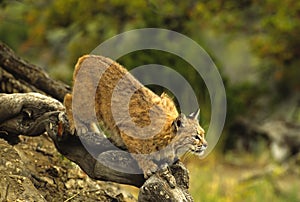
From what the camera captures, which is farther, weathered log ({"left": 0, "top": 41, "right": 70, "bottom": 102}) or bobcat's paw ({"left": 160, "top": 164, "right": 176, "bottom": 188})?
weathered log ({"left": 0, "top": 41, "right": 70, "bottom": 102})

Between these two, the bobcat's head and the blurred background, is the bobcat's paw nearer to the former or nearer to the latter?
the bobcat's head

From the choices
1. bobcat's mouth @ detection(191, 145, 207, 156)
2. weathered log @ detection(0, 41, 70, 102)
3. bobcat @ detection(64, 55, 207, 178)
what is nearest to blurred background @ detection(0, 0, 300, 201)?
weathered log @ detection(0, 41, 70, 102)

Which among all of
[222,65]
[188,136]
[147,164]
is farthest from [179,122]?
[222,65]

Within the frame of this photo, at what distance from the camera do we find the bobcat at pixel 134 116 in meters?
5.59

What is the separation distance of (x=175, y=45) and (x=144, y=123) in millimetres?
8848

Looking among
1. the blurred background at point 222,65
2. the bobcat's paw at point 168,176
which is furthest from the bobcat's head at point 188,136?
the blurred background at point 222,65

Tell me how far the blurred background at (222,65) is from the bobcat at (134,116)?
5.06 m

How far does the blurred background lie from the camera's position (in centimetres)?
1305

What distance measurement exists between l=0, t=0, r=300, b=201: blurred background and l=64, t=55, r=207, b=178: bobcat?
506cm

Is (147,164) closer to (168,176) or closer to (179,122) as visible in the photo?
(168,176)

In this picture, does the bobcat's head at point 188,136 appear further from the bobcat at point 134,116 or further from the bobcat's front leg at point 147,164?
the bobcat's front leg at point 147,164

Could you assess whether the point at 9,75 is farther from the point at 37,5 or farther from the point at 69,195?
the point at 37,5

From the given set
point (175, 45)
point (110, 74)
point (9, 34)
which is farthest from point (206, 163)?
point (9, 34)

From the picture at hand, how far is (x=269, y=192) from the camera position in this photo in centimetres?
1129
